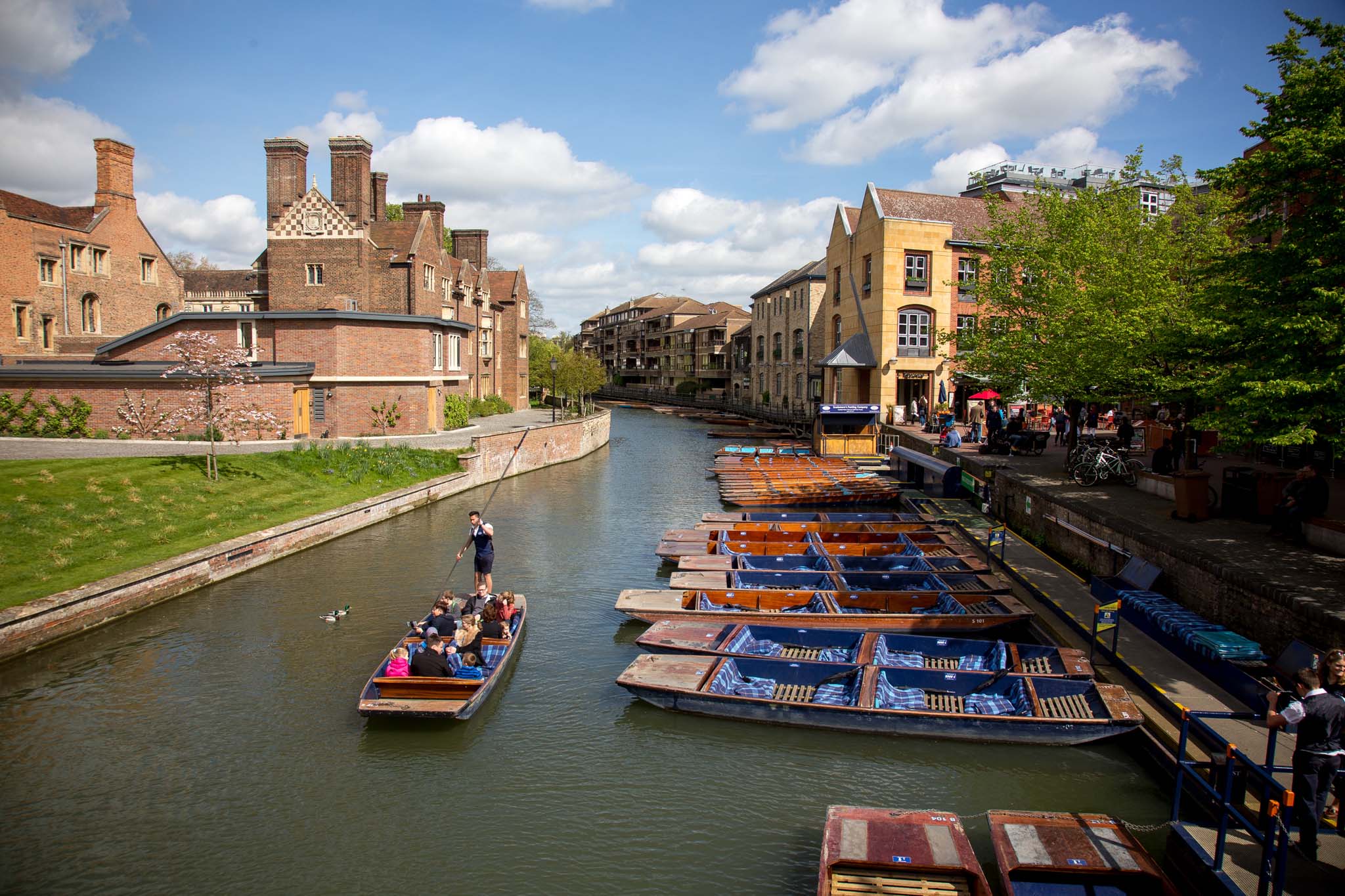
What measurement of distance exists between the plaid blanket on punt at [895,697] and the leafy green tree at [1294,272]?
5769mm

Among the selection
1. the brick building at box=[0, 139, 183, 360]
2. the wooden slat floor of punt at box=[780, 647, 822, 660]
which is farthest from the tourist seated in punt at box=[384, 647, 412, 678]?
the brick building at box=[0, 139, 183, 360]

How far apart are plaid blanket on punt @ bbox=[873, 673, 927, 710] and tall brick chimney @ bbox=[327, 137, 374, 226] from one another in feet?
118

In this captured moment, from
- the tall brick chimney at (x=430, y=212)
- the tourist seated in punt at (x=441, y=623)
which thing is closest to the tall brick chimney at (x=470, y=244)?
the tall brick chimney at (x=430, y=212)

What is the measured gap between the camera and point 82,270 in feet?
131

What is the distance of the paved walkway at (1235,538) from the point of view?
1136cm

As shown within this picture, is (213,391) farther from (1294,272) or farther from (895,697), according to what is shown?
(1294,272)

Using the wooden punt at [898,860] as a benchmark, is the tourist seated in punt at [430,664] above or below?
above

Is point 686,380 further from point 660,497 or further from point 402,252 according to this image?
point 660,497

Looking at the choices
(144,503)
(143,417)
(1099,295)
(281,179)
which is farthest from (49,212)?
(1099,295)

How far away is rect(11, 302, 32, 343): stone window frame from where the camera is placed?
36.6 metres

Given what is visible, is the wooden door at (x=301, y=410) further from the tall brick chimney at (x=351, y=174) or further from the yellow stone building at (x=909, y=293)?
the yellow stone building at (x=909, y=293)

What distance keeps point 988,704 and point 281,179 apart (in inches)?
1557

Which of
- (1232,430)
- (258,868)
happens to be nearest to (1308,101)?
(1232,430)

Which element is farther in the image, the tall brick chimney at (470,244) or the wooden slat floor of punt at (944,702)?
the tall brick chimney at (470,244)
